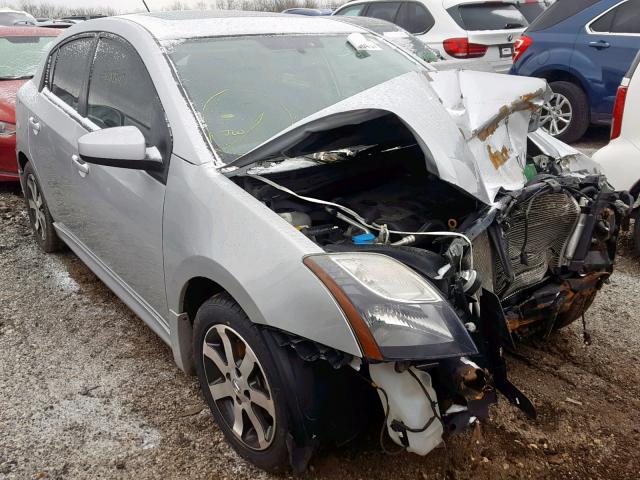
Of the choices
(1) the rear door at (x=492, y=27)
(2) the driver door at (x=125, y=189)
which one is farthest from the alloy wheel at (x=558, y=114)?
(2) the driver door at (x=125, y=189)

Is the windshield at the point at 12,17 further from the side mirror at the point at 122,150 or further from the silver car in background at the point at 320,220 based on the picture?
the side mirror at the point at 122,150

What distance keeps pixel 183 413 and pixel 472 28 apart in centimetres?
703

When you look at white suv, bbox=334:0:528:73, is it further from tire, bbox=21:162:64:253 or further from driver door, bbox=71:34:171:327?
driver door, bbox=71:34:171:327

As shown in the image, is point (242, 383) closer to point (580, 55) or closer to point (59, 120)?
point (59, 120)

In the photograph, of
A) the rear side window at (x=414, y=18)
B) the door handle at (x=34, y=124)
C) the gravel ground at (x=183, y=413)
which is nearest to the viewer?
the gravel ground at (x=183, y=413)

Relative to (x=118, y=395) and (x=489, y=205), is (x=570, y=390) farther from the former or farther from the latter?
(x=118, y=395)

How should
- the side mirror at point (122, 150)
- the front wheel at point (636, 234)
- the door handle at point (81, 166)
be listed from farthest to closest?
1. the front wheel at point (636, 234)
2. the door handle at point (81, 166)
3. the side mirror at point (122, 150)

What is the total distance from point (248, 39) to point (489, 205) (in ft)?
4.89

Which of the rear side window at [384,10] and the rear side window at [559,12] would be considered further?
the rear side window at [384,10]

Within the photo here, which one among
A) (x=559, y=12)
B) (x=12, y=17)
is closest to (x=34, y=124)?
(x=559, y=12)

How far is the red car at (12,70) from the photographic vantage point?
5.50 m

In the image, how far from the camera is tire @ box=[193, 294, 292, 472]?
6.63 ft

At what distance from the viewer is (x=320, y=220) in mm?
2404

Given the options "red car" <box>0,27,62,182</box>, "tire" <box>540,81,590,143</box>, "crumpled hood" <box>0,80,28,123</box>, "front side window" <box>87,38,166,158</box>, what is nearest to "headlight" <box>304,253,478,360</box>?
"front side window" <box>87,38,166,158</box>
